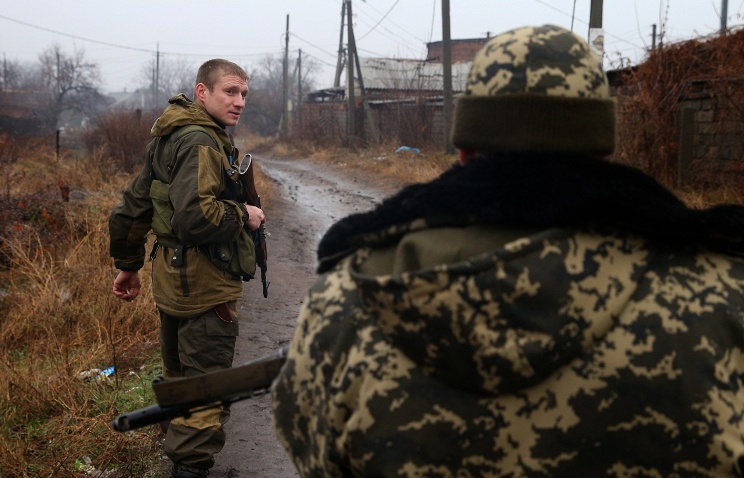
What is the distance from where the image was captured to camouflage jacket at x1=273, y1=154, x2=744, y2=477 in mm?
1136

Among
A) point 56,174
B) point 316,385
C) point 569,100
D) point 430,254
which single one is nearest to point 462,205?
point 430,254

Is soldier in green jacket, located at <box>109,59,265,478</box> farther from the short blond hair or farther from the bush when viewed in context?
the bush

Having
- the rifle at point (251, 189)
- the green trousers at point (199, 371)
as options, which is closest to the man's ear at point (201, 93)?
the rifle at point (251, 189)

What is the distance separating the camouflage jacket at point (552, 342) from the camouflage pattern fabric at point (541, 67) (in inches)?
4.9

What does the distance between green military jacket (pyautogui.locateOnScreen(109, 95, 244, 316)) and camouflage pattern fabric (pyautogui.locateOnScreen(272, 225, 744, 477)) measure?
6.86 ft

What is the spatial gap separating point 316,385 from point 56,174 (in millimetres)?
15043

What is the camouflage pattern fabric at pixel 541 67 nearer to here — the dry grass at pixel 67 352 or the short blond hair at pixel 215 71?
the short blond hair at pixel 215 71

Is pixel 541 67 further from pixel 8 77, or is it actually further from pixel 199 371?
Answer: pixel 8 77

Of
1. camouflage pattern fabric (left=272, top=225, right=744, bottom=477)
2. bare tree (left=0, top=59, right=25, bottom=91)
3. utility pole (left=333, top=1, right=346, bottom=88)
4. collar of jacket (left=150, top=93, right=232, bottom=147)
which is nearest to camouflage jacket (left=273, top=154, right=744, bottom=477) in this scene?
camouflage pattern fabric (left=272, top=225, right=744, bottom=477)

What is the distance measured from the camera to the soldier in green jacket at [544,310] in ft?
3.74

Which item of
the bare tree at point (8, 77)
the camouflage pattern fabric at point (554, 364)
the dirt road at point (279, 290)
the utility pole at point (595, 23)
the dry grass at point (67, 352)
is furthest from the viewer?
the bare tree at point (8, 77)

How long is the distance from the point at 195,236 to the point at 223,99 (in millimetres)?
682

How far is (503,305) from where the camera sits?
1124mm

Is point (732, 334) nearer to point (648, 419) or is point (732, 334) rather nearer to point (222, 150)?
point (648, 419)
